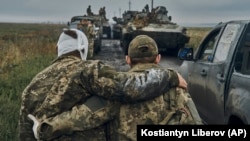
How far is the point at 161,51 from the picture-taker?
70.8 ft

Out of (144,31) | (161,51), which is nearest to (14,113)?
(144,31)

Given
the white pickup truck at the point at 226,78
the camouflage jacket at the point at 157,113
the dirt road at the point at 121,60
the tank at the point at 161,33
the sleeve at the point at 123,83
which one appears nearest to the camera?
the sleeve at the point at 123,83

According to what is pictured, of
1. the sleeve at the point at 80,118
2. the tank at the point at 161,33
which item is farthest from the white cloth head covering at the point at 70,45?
the tank at the point at 161,33

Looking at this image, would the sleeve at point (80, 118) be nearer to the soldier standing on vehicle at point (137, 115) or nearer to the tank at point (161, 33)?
the soldier standing on vehicle at point (137, 115)

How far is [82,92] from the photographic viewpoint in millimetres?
3006

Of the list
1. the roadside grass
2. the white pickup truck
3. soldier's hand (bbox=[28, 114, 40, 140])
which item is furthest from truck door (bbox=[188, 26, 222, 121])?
soldier's hand (bbox=[28, 114, 40, 140])

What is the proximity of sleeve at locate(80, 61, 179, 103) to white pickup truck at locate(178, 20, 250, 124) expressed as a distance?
1400mm

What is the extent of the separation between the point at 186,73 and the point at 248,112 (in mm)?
2867

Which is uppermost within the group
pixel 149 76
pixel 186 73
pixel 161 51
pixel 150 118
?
pixel 149 76

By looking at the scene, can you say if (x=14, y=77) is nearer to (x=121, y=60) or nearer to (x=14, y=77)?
(x=14, y=77)

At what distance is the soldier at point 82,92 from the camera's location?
2932 mm

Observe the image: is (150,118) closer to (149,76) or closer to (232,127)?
(149,76)
